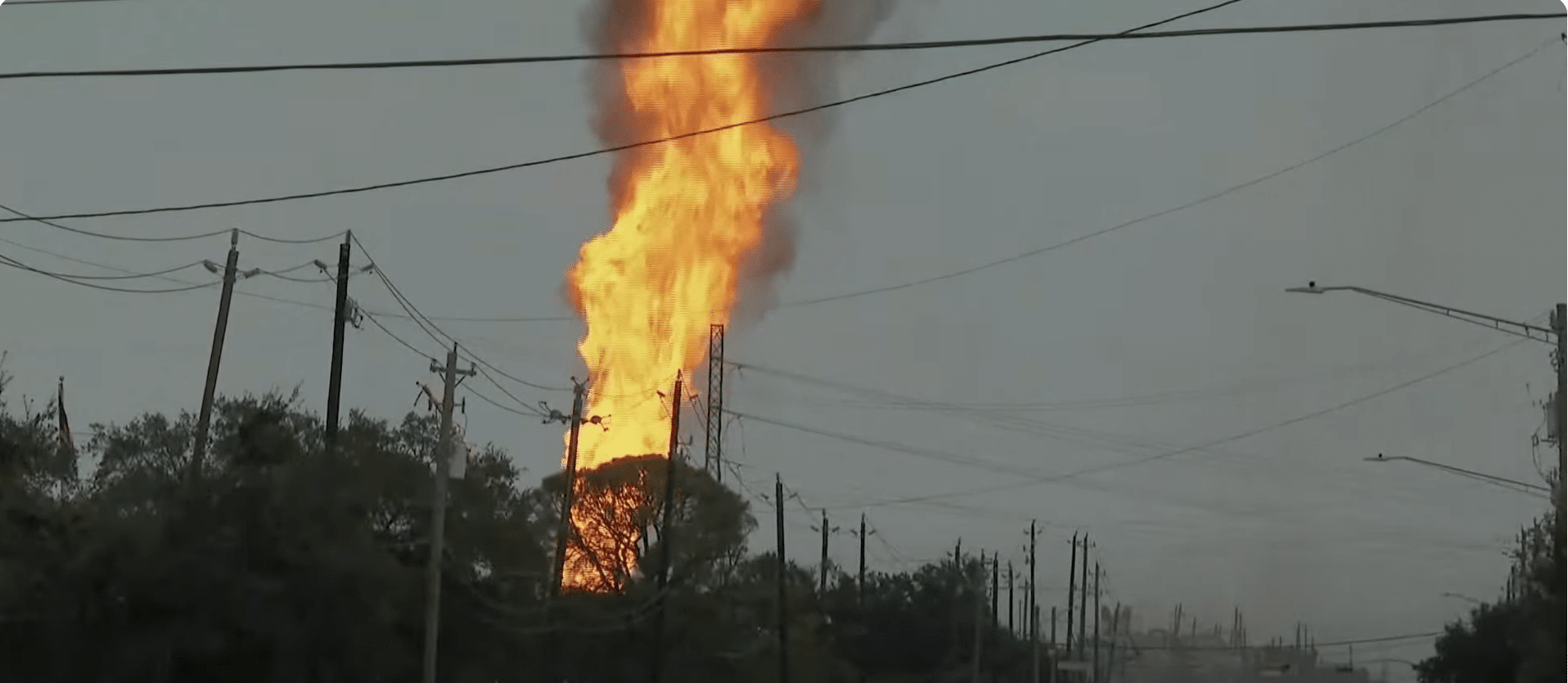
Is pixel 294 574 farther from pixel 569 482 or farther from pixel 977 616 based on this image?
pixel 977 616

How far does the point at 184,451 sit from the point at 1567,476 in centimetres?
4908

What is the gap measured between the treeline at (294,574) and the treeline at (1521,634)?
86.9ft

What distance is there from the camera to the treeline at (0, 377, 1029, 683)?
43.2 meters

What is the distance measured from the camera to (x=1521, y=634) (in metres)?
55.3

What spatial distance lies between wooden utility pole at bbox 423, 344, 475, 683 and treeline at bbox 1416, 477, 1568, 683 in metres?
23.6

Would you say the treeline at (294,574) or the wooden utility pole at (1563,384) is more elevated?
the wooden utility pole at (1563,384)

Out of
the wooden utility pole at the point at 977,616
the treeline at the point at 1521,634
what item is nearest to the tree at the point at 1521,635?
the treeline at the point at 1521,634

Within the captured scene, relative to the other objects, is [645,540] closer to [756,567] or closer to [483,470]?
[756,567]

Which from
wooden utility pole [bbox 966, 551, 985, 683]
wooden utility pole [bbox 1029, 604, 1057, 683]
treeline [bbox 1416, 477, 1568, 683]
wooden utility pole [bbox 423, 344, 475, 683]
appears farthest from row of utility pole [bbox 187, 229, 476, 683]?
wooden utility pole [bbox 1029, 604, 1057, 683]

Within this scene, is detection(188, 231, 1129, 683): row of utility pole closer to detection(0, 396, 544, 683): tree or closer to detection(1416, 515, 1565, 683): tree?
detection(0, 396, 544, 683): tree

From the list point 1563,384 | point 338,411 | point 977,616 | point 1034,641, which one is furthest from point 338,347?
point 1034,641

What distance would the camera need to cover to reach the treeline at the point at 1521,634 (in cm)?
4831

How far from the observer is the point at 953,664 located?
112 meters

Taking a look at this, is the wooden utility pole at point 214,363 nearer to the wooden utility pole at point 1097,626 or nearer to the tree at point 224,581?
the tree at point 224,581
